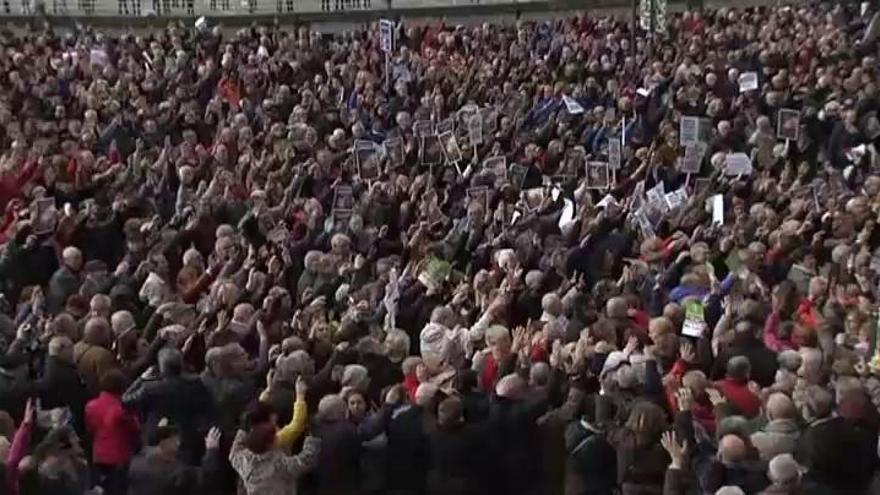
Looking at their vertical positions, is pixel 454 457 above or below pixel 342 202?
below

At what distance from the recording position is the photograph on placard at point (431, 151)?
63.7 ft

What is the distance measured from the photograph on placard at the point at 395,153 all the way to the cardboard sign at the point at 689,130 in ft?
10.3

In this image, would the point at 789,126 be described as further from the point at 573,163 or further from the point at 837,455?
the point at 837,455

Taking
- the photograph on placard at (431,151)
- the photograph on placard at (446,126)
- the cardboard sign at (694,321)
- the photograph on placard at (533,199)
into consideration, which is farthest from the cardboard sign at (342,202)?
the cardboard sign at (694,321)

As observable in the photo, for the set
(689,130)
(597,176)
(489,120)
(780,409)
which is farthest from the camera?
(489,120)

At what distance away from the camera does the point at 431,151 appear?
64.0 ft

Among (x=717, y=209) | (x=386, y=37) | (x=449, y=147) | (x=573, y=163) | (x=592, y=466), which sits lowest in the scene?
(x=592, y=466)

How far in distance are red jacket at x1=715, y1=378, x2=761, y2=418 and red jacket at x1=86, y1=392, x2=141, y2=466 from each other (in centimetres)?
367

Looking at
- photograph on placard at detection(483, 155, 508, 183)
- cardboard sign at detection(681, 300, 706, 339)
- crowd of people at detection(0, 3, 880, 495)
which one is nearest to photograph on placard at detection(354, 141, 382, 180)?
crowd of people at detection(0, 3, 880, 495)

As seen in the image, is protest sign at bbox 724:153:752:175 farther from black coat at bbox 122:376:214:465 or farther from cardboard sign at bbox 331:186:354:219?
black coat at bbox 122:376:214:465

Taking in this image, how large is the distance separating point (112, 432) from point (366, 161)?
8489 millimetres

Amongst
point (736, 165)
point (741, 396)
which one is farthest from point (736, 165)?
point (741, 396)

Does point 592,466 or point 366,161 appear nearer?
point 592,466

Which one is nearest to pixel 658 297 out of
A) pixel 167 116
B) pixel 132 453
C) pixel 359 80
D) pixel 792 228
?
pixel 792 228
